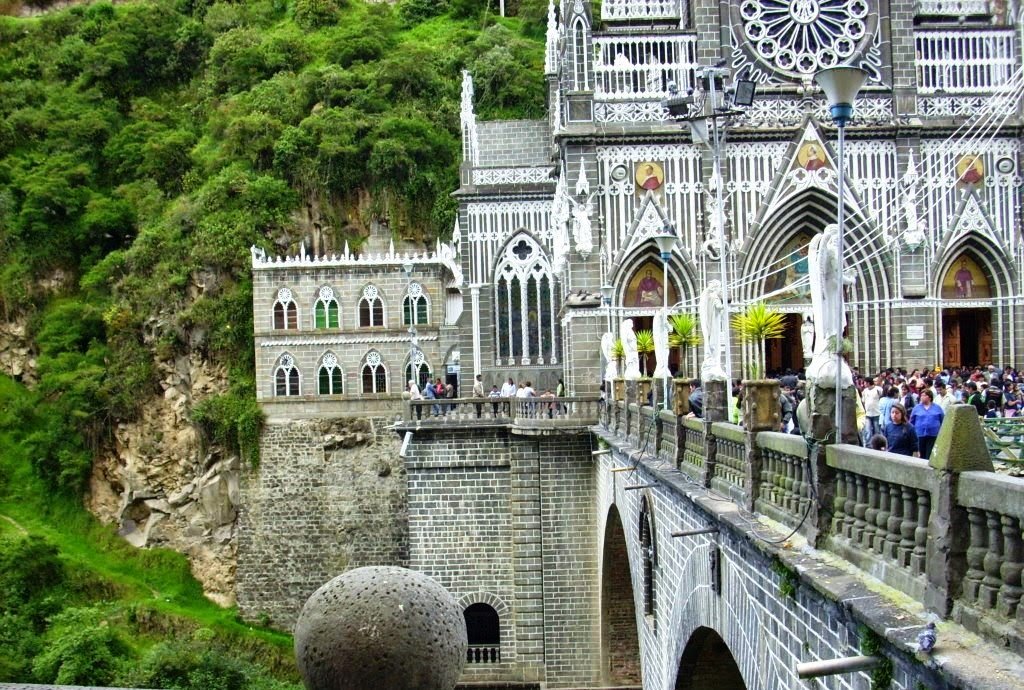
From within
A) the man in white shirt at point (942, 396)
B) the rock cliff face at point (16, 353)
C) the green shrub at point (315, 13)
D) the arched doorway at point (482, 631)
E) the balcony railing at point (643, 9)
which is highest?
the green shrub at point (315, 13)

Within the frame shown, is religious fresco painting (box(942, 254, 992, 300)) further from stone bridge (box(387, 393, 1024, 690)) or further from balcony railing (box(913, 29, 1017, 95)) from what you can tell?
stone bridge (box(387, 393, 1024, 690))

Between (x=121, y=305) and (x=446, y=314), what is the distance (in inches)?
543

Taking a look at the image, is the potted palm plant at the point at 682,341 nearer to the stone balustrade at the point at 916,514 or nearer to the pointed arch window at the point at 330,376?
the stone balustrade at the point at 916,514

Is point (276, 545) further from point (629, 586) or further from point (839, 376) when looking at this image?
point (839, 376)

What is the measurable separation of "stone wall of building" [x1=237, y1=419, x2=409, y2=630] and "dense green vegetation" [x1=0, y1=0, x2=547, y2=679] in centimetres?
123

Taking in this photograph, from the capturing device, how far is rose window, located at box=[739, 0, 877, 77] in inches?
1189

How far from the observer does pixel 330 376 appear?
40.9 metres

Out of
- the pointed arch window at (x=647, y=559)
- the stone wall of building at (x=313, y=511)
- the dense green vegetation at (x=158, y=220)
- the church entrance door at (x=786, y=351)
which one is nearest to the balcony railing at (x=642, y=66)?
the church entrance door at (x=786, y=351)

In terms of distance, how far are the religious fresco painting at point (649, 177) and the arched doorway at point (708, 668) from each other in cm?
1751

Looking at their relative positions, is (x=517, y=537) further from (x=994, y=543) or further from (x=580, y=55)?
(x=994, y=543)

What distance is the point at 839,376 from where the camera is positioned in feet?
26.3

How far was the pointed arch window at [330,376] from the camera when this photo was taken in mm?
40844

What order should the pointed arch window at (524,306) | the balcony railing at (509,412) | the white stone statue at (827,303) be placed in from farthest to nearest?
the pointed arch window at (524,306) → the balcony railing at (509,412) → the white stone statue at (827,303)

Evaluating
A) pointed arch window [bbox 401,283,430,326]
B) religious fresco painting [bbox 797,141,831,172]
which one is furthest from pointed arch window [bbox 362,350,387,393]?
religious fresco painting [bbox 797,141,831,172]
